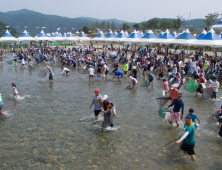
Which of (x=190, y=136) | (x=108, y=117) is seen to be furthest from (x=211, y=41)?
(x=190, y=136)

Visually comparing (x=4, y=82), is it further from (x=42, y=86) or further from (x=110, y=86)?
(x=110, y=86)

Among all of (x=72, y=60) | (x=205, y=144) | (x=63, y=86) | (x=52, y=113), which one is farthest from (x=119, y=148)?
(x=72, y=60)

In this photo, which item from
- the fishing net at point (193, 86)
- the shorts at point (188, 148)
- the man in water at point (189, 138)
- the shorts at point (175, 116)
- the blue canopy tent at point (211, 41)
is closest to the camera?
the man in water at point (189, 138)

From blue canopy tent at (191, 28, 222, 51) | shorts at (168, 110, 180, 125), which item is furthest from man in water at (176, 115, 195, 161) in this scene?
blue canopy tent at (191, 28, 222, 51)

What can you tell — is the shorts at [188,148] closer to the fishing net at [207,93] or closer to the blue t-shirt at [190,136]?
the blue t-shirt at [190,136]

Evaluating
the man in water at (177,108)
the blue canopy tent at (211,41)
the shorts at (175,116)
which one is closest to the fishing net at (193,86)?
the man in water at (177,108)

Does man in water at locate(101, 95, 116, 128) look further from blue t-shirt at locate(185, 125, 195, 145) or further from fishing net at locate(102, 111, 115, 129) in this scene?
blue t-shirt at locate(185, 125, 195, 145)

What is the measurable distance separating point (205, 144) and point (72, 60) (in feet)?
62.0

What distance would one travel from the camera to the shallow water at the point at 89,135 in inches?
240

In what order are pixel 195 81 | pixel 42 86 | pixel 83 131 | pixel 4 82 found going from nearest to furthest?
pixel 83 131 < pixel 195 81 < pixel 42 86 < pixel 4 82

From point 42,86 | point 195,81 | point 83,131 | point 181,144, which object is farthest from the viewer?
point 42,86

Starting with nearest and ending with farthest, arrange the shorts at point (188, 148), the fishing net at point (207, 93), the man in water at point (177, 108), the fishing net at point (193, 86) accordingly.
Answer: the shorts at point (188, 148), the man in water at point (177, 108), the fishing net at point (207, 93), the fishing net at point (193, 86)

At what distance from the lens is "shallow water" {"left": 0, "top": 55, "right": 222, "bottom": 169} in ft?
20.0

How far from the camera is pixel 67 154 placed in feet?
21.3
